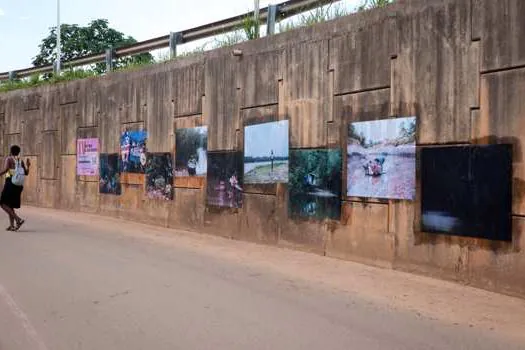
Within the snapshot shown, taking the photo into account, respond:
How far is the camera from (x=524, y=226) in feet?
24.0

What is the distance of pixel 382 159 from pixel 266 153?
3.02 m

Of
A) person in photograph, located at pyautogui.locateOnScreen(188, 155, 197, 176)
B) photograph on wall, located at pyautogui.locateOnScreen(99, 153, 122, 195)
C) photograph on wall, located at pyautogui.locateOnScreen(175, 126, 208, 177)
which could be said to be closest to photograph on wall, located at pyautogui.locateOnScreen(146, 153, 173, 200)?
photograph on wall, located at pyautogui.locateOnScreen(175, 126, 208, 177)

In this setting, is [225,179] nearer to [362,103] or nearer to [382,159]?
[362,103]

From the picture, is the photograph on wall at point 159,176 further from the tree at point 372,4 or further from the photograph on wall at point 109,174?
the tree at point 372,4

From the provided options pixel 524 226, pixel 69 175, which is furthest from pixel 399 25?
pixel 69 175

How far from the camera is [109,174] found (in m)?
17.4

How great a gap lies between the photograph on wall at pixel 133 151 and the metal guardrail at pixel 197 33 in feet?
7.55

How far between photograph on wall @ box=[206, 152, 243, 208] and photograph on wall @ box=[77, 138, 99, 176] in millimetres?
5902

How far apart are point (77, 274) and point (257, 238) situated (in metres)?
4.02

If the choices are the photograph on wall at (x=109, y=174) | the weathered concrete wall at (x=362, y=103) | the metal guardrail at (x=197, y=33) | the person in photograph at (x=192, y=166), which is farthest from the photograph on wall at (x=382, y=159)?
the photograph on wall at (x=109, y=174)

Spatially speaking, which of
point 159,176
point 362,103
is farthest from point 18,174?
point 362,103

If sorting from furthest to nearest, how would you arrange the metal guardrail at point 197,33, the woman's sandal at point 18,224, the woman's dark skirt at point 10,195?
the woman's sandal at point 18,224
the woman's dark skirt at point 10,195
the metal guardrail at point 197,33

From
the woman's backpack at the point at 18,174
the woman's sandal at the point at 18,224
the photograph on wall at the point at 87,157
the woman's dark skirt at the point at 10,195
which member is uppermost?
the photograph on wall at the point at 87,157

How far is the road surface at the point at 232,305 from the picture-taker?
5.80 metres
